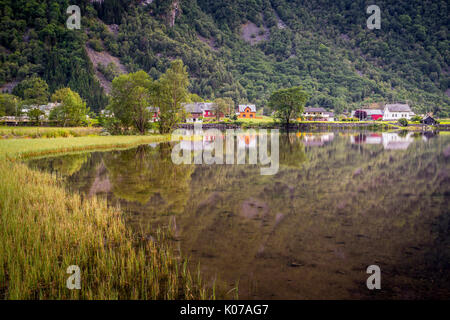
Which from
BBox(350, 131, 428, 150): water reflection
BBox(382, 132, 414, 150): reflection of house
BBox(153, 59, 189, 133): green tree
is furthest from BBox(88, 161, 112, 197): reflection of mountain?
BBox(382, 132, 414, 150): reflection of house

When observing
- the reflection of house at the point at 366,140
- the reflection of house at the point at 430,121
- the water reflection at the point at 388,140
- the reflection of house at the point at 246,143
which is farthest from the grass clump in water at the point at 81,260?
the reflection of house at the point at 430,121

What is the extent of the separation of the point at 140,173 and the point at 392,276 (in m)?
22.9

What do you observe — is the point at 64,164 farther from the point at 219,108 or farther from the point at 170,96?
the point at 219,108

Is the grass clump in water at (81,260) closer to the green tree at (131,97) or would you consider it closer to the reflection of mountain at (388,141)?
the reflection of mountain at (388,141)

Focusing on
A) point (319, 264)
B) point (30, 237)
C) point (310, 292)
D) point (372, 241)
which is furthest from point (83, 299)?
point (372, 241)

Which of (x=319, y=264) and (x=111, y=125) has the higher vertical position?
(x=111, y=125)

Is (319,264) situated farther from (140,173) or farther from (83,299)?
(140,173)

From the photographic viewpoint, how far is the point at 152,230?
1371cm

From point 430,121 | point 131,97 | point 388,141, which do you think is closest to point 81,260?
point 131,97

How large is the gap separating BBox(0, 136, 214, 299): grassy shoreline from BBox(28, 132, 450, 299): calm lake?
1.00m

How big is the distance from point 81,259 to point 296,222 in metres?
9.29

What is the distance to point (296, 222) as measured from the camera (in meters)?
15.4

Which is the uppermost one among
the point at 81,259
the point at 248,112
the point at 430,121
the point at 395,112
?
the point at 395,112

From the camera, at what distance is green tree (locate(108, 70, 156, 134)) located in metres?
68.4
